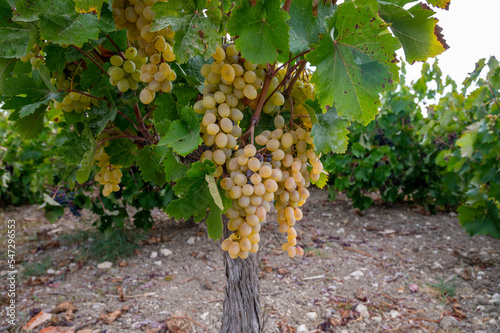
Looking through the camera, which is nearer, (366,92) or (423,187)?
(366,92)

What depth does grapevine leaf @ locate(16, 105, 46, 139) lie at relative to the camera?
1.22 m

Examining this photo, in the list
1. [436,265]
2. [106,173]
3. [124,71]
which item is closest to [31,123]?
[106,173]

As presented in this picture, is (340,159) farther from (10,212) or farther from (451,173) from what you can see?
(10,212)

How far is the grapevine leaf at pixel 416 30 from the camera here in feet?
2.91

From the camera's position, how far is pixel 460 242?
3.71m

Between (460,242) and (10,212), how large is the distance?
666 centimetres

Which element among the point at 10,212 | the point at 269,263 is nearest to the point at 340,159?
the point at 269,263

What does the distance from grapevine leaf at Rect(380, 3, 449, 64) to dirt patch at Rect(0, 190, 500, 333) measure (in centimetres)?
147

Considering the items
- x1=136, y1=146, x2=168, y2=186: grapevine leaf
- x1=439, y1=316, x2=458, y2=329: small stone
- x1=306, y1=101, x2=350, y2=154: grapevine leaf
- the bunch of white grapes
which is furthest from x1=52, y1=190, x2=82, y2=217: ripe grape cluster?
x1=439, y1=316, x2=458, y2=329: small stone

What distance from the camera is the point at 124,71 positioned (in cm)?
117

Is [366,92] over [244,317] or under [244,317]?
over

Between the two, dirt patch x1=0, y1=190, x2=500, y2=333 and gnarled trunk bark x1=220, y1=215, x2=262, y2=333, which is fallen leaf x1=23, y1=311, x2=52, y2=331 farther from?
gnarled trunk bark x1=220, y1=215, x2=262, y2=333

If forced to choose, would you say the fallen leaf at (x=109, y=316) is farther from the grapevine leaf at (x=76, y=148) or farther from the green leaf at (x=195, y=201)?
the green leaf at (x=195, y=201)

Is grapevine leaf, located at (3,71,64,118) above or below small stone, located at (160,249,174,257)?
above
